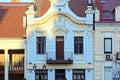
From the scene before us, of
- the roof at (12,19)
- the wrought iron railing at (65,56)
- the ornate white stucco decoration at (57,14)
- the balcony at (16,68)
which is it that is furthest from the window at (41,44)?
the balcony at (16,68)

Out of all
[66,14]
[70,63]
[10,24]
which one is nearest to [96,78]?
[70,63]

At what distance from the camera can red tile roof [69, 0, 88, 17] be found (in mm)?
60031

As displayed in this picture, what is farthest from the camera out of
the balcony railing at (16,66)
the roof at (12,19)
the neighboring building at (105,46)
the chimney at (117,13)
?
the roof at (12,19)

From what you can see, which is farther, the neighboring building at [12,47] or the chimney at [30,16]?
the neighboring building at [12,47]

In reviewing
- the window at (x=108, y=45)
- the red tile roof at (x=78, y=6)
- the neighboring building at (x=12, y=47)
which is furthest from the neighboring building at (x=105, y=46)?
the neighboring building at (x=12, y=47)

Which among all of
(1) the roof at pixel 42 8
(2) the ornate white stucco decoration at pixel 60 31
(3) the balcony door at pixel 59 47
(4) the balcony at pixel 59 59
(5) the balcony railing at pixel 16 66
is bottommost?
(5) the balcony railing at pixel 16 66

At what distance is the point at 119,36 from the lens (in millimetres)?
58438

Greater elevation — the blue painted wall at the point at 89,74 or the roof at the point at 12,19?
the roof at the point at 12,19

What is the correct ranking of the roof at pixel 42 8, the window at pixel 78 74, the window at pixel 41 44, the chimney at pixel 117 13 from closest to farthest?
1. the window at pixel 78 74
2. the chimney at pixel 117 13
3. the window at pixel 41 44
4. the roof at pixel 42 8

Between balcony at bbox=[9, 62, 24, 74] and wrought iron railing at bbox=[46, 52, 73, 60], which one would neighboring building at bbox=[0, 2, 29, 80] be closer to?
balcony at bbox=[9, 62, 24, 74]

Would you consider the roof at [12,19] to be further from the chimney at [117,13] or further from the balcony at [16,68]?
the chimney at [117,13]

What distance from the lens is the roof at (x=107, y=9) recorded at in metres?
59.3

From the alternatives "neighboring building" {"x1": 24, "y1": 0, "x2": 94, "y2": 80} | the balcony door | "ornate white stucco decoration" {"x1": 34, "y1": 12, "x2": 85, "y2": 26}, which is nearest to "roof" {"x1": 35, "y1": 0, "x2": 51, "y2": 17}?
"neighboring building" {"x1": 24, "y1": 0, "x2": 94, "y2": 80}

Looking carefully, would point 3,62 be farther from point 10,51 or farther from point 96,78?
point 96,78
